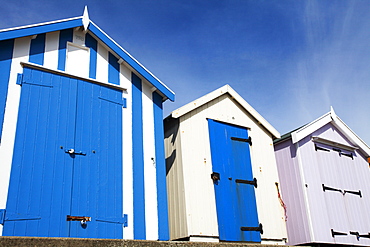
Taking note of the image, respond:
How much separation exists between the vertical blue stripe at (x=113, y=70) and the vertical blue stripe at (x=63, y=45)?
0.84m

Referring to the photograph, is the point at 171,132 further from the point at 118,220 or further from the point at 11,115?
the point at 11,115

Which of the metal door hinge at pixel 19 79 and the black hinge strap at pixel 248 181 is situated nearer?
the metal door hinge at pixel 19 79

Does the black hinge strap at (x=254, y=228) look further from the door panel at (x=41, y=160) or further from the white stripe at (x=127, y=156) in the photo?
the door panel at (x=41, y=160)

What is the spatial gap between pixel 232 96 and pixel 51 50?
4151mm

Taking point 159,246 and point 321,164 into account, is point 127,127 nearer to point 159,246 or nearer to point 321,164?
point 159,246

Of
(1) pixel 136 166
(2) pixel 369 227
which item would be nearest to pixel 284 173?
(2) pixel 369 227

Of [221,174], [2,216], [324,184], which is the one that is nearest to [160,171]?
[221,174]

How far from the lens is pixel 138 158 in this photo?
7.84m

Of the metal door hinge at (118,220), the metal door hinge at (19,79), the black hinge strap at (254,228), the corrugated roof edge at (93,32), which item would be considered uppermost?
the corrugated roof edge at (93,32)

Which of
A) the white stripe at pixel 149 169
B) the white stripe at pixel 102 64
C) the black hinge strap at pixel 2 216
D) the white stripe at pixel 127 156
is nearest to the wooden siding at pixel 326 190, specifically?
the white stripe at pixel 149 169

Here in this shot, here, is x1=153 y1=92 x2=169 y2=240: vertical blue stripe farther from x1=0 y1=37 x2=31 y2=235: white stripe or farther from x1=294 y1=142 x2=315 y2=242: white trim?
x1=294 y1=142 x2=315 y2=242: white trim

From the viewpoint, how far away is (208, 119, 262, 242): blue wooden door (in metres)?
8.59

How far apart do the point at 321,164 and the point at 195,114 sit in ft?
11.7

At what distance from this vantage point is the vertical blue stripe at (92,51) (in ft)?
26.1
